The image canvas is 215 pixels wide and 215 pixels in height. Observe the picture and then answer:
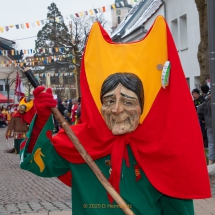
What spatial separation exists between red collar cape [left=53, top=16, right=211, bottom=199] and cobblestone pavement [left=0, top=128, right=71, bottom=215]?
345 cm

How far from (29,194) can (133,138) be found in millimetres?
4915

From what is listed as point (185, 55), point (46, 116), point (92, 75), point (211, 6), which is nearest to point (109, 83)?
point (92, 75)

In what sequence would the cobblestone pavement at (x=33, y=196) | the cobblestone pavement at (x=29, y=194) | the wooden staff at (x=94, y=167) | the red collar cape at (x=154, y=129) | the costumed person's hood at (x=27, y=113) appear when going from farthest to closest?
the costumed person's hood at (x=27, y=113), the cobblestone pavement at (x=29, y=194), the cobblestone pavement at (x=33, y=196), the red collar cape at (x=154, y=129), the wooden staff at (x=94, y=167)

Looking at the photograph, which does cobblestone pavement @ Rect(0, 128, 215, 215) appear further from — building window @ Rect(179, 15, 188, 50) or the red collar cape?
building window @ Rect(179, 15, 188, 50)

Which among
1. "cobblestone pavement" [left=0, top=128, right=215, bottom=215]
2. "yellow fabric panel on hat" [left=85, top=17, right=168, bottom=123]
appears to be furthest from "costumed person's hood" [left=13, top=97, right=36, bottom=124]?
"yellow fabric panel on hat" [left=85, top=17, right=168, bottom=123]

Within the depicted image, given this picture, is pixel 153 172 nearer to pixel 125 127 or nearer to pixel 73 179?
pixel 125 127

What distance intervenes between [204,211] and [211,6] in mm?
2945

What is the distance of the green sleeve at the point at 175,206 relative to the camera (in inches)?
117

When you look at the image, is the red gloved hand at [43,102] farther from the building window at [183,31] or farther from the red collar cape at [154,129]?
the building window at [183,31]

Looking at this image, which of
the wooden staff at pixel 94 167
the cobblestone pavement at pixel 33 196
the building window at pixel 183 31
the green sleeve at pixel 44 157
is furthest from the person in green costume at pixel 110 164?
the building window at pixel 183 31

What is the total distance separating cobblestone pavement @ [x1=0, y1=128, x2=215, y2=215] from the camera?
6284mm

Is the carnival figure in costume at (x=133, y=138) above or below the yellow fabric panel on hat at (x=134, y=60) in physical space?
below

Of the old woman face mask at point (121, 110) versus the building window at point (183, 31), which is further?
the building window at point (183, 31)

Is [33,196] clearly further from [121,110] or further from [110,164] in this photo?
[121,110]
